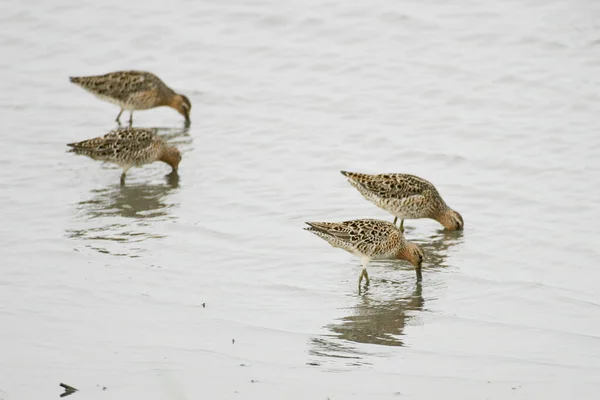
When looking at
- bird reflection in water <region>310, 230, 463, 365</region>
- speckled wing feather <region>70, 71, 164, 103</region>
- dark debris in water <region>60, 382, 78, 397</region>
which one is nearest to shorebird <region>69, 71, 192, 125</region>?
speckled wing feather <region>70, 71, 164, 103</region>

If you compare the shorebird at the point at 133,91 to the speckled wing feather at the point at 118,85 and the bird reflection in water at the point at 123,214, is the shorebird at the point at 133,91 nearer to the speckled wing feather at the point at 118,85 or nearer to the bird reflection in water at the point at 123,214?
the speckled wing feather at the point at 118,85

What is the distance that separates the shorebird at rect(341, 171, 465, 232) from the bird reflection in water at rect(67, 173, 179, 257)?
89.7 inches

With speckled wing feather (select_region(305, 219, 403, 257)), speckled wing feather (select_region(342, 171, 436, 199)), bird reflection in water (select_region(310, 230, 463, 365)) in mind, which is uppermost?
speckled wing feather (select_region(342, 171, 436, 199))

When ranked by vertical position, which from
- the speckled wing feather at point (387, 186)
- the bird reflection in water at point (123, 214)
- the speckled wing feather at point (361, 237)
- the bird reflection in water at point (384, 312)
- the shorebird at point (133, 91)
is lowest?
the bird reflection in water at point (384, 312)

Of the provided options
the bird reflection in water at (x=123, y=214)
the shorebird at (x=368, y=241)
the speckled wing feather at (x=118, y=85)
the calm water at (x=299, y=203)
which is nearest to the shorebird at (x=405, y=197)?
the calm water at (x=299, y=203)

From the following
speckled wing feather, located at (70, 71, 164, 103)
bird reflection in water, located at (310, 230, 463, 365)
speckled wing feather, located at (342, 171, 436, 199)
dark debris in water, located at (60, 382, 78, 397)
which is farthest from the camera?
speckled wing feather, located at (70, 71, 164, 103)

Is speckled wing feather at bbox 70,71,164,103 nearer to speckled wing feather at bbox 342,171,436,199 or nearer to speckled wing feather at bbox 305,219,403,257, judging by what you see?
speckled wing feather at bbox 342,171,436,199

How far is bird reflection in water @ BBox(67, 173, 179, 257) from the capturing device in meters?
11.5

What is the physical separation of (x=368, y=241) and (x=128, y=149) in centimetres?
419

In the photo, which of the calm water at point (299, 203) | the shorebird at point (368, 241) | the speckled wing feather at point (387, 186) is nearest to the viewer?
the calm water at point (299, 203)

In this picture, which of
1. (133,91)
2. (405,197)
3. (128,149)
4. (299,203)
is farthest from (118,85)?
(405,197)

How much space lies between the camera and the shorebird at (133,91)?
16.0 m

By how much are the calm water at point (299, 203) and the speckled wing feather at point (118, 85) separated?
1.52 ft

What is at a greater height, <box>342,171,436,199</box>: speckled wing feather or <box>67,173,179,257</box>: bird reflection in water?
<box>342,171,436,199</box>: speckled wing feather
